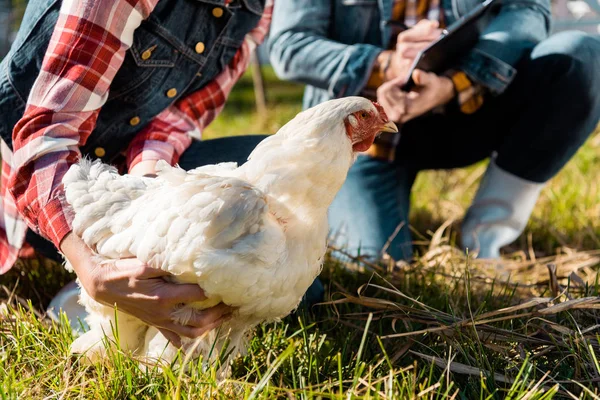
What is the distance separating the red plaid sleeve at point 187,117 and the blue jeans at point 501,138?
657 millimetres

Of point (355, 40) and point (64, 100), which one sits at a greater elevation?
point (64, 100)

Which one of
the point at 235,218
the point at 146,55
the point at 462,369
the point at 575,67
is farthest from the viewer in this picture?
the point at 575,67

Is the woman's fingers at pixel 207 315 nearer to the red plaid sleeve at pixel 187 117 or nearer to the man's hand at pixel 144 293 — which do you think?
the man's hand at pixel 144 293

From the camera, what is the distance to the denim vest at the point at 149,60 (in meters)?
1.40

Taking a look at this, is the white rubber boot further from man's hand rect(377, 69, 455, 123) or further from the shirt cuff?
the shirt cuff

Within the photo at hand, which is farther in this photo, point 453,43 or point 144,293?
point 453,43

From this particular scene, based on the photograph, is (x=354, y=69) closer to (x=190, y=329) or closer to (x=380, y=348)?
(x=380, y=348)

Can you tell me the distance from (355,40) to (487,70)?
0.49 m

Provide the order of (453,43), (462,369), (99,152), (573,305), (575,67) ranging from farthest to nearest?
(575,67) → (453,43) → (99,152) → (573,305) → (462,369)

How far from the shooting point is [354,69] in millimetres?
1999

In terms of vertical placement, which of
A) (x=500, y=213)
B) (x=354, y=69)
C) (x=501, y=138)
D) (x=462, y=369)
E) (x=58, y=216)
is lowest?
(x=500, y=213)

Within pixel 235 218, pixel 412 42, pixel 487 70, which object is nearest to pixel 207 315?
pixel 235 218

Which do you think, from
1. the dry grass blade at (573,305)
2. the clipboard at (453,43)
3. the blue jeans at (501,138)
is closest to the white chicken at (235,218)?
the dry grass blade at (573,305)

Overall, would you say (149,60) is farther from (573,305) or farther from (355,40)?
(573,305)
